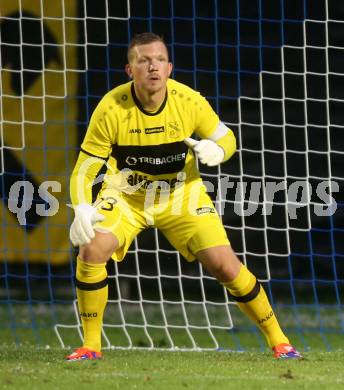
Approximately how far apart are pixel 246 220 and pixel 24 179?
2.27 m

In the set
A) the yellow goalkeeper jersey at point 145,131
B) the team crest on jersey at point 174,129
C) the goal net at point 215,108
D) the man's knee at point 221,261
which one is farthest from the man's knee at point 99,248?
the goal net at point 215,108

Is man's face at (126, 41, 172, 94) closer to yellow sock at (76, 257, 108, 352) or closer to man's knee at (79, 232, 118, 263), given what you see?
man's knee at (79, 232, 118, 263)

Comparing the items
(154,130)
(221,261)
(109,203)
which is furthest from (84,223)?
(221,261)

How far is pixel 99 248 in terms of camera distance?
710 centimetres

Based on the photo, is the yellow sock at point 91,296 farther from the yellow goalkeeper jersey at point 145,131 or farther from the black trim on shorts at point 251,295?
the black trim on shorts at point 251,295

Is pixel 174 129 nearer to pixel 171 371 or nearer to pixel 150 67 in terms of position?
pixel 150 67

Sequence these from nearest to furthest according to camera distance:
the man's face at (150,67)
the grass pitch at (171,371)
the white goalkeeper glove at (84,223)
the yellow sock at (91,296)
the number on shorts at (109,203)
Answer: the grass pitch at (171,371)
the white goalkeeper glove at (84,223)
the man's face at (150,67)
the yellow sock at (91,296)
the number on shorts at (109,203)

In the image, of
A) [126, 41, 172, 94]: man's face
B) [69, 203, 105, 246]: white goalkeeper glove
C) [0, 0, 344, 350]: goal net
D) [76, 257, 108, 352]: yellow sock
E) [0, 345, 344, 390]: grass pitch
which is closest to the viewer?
[0, 345, 344, 390]: grass pitch

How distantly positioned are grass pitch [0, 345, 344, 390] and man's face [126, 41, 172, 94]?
64.5 inches

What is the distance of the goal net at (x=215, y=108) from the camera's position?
36.3ft

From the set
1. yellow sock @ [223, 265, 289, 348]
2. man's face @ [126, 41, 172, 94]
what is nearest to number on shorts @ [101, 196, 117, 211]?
man's face @ [126, 41, 172, 94]

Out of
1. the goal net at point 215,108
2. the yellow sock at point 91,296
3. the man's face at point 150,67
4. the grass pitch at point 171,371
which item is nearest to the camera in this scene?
the grass pitch at point 171,371

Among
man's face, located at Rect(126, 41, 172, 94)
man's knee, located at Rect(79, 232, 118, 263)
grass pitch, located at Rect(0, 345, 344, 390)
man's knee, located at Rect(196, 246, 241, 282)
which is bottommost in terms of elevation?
grass pitch, located at Rect(0, 345, 344, 390)

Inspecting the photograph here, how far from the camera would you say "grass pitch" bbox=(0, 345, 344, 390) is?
244 inches
